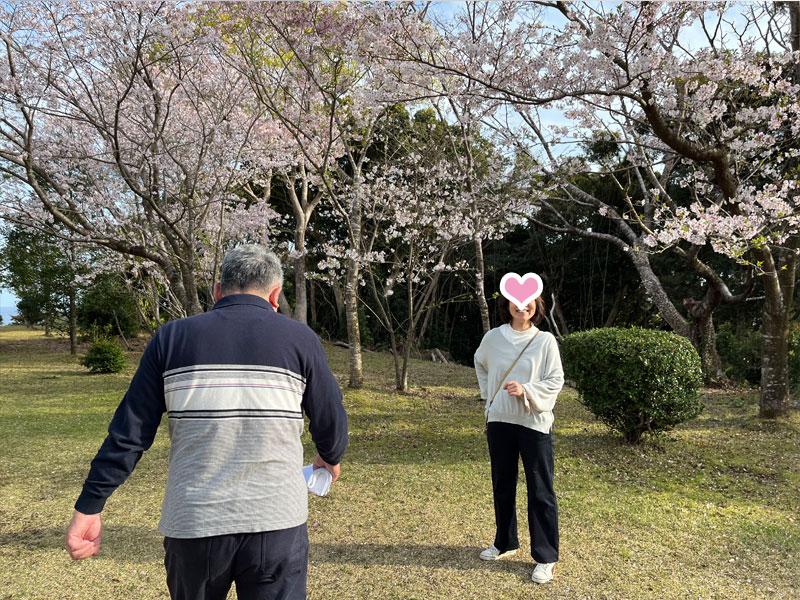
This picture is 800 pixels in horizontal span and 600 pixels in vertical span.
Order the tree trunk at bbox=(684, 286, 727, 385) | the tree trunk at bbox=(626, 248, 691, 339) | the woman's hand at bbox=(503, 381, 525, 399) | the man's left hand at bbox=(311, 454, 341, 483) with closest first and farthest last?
1. the man's left hand at bbox=(311, 454, 341, 483)
2. the woman's hand at bbox=(503, 381, 525, 399)
3. the tree trunk at bbox=(626, 248, 691, 339)
4. the tree trunk at bbox=(684, 286, 727, 385)

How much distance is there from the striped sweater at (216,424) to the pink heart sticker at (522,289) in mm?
1514

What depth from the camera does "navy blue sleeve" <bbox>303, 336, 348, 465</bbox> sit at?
5.00 ft

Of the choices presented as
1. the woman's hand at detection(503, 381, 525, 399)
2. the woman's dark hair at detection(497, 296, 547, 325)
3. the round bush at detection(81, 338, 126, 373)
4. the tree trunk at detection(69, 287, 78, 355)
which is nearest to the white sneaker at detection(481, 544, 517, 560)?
the woman's hand at detection(503, 381, 525, 399)

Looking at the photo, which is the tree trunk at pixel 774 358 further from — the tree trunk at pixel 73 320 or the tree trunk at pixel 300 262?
the tree trunk at pixel 73 320

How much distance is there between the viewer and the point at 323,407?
5.04ft

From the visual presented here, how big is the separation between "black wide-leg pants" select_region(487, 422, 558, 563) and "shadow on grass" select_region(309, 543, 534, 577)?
0.67ft

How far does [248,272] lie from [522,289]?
1588 mm

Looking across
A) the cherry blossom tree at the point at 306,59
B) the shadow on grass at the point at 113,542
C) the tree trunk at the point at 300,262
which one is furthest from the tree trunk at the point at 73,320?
the shadow on grass at the point at 113,542

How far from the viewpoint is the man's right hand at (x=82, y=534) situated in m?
1.40

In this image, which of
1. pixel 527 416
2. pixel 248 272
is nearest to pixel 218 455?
pixel 248 272

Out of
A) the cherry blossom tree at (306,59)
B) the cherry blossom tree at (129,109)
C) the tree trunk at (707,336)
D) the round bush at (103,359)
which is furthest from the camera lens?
the round bush at (103,359)

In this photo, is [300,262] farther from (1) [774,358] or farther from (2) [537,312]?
(2) [537,312]

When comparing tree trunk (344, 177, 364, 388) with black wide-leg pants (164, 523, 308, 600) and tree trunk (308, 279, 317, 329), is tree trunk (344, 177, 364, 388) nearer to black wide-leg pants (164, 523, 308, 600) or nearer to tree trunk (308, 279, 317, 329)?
black wide-leg pants (164, 523, 308, 600)

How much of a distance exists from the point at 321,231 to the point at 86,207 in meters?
9.11
